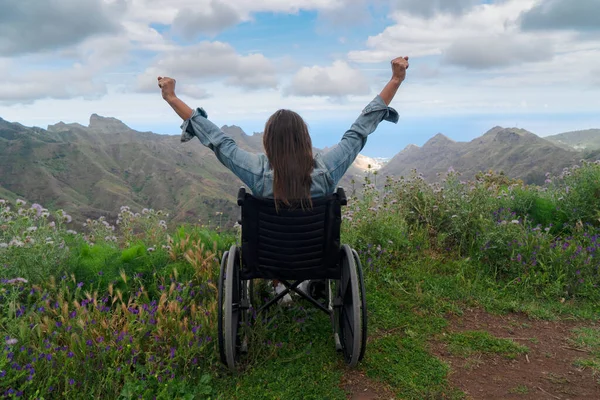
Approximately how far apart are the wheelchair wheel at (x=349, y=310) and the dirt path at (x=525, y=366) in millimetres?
738

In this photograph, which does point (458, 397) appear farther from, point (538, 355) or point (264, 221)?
point (264, 221)

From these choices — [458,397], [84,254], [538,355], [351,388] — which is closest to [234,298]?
[351,388]

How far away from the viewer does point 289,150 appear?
116 inches

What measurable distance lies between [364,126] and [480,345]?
6.67ft

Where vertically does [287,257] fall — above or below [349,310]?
above

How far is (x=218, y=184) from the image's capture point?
172750 millimetres

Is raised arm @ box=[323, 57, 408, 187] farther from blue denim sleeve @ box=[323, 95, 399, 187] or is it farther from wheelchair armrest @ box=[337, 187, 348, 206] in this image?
wheelchair armrest @ box=[337, 187, 348, 206]

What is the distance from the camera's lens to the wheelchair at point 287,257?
298 centimetres

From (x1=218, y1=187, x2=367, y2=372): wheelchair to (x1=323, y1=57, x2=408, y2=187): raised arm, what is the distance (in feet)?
0.74

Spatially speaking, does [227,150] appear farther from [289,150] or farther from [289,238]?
[289,238]

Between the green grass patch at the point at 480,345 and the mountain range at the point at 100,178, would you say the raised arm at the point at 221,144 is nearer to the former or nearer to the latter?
the green grass patch at the point at 480,345

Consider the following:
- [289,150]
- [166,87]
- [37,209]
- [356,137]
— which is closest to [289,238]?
[289,150]

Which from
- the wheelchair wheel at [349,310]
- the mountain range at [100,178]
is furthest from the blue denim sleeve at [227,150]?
the mountain range at [100,178]

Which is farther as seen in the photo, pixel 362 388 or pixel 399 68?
pixel 399 68
